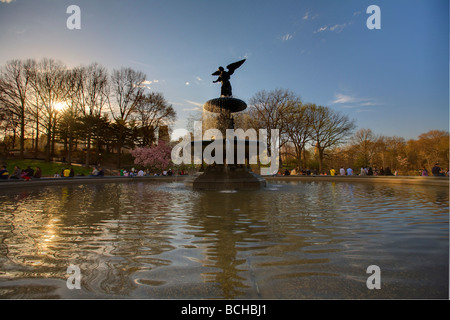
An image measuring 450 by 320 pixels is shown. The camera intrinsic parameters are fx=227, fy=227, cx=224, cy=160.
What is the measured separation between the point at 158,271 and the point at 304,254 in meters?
2.02

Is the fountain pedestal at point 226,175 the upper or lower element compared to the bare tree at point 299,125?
lower

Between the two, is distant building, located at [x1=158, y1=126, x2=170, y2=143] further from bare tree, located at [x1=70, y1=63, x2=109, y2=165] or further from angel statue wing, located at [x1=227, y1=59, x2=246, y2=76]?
angel statue wing, located at [x1=227, y1=59, x2=246, y2=76]

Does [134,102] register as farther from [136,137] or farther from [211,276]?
[211,276]

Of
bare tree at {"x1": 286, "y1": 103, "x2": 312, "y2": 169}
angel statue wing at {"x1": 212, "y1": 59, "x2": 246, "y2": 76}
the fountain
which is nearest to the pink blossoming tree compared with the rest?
bare tree at {"x1": 286, "y1": 103, "x2": 312, "y2": 169}

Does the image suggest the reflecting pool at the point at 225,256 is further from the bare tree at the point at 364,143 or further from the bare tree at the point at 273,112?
the bare tree at the point at 364,143

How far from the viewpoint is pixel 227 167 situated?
14.6 metres

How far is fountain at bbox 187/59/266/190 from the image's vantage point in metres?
13.6

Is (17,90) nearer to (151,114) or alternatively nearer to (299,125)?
(151,114)

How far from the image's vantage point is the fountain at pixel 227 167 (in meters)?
13.6

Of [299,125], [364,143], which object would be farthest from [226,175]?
[364,143]

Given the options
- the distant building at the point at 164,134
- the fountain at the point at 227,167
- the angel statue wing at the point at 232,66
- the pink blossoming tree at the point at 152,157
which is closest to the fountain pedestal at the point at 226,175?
the fountain at the point at 227,167

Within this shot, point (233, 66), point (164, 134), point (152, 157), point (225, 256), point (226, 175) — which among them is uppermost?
point (164, 134)

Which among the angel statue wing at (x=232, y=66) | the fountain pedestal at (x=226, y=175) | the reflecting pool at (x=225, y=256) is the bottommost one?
the reflecting pool at (x=225, y=256)
